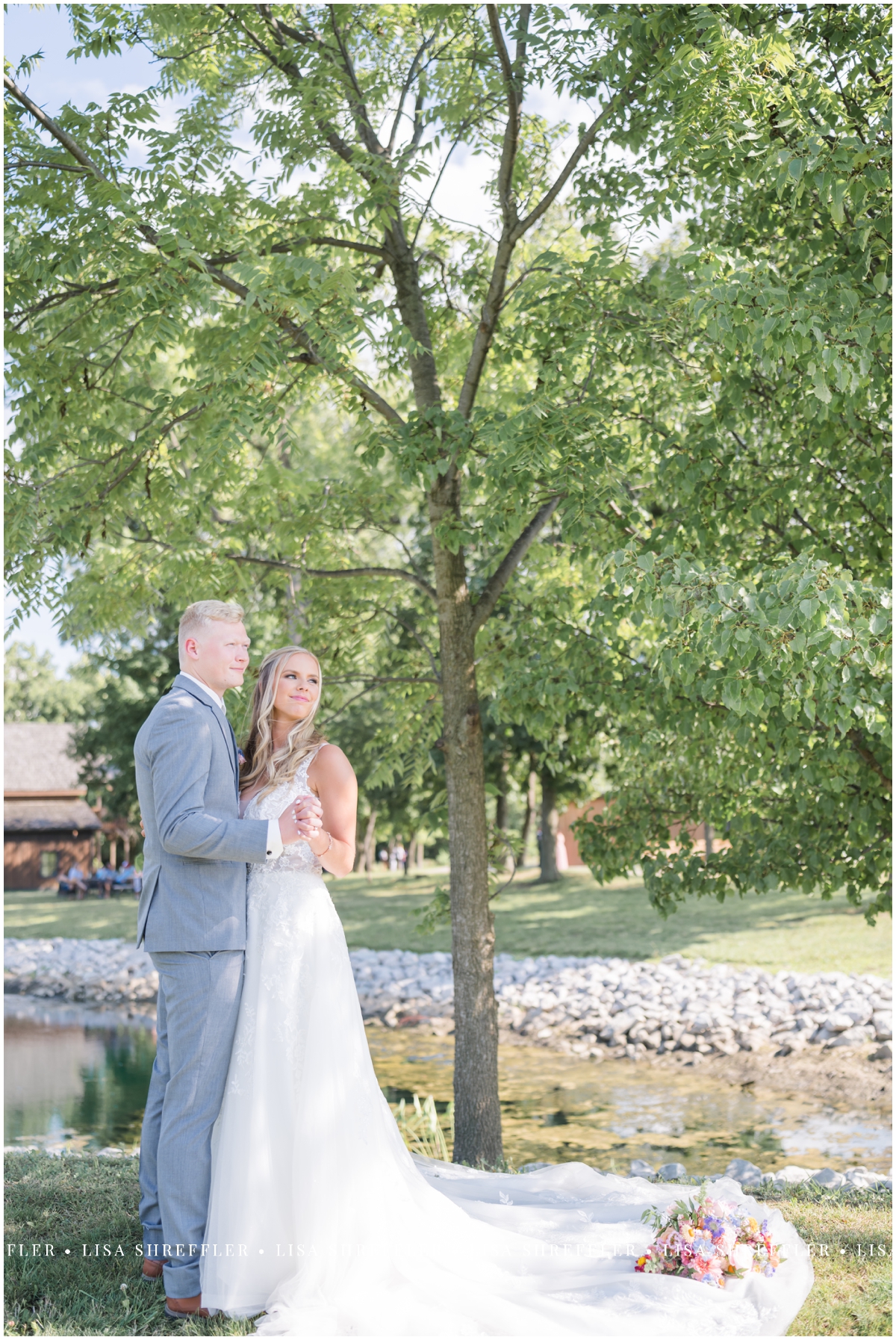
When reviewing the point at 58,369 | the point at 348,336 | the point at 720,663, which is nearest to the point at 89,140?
the point at 58,369

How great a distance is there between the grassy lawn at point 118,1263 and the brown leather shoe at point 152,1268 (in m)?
0.05

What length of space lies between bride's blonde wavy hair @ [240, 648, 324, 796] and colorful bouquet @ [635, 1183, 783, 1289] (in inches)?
88.9

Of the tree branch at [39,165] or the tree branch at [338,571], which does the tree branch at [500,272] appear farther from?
the tree branch at [39,165]

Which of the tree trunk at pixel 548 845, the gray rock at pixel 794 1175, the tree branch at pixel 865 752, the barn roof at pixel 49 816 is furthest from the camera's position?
the barn roof at pixel 49 816

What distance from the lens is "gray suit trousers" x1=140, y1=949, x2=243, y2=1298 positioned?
386 centimetres

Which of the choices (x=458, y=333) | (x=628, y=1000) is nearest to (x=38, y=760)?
(x=628, y=1000)

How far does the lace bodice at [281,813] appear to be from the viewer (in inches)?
167

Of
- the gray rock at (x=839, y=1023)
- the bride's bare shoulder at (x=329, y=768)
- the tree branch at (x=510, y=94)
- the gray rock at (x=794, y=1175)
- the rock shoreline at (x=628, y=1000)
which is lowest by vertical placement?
the rock shoreline at (x=628, y=1000)

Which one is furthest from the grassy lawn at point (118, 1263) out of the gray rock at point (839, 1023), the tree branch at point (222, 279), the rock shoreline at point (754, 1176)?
the gray rock at point (839, 1023)

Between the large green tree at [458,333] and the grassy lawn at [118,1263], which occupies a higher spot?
the large green tree at [458,333]

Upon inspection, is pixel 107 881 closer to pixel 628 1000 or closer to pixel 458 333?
pixel 628 1000

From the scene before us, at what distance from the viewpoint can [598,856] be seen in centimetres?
753

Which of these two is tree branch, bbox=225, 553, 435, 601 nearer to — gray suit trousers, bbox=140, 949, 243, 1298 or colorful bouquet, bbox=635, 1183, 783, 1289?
gray suit trousers, bbox=140, 949, 243, 1298

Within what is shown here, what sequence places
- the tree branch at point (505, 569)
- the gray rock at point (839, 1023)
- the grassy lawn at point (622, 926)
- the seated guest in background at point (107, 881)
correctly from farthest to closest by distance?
the seated guest in background at point (107, 881) < the grassy lawn at point (622, 926) < the gray rock at point (839, 1023) < the tree branch at point (505, 569)
